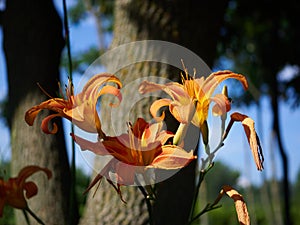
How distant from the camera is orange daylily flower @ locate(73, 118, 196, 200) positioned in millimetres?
761

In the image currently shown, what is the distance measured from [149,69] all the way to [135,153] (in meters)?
1.12

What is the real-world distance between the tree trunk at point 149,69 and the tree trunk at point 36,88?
13cm

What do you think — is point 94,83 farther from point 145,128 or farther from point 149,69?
point 149,69

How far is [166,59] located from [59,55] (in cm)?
53

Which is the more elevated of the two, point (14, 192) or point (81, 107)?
point (81, 107)

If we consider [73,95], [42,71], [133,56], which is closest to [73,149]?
[73,95]

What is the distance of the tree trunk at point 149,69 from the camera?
5.45ft

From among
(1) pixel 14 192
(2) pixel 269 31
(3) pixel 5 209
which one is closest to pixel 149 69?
(3) pixel 5 209

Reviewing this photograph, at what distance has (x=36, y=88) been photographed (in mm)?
1982

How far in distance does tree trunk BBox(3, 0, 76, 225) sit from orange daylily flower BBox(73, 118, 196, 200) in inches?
40.7

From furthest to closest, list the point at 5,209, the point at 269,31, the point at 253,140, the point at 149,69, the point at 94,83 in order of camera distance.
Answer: the point at 269,31
the point at 5,209
the point at 149,69
the point at 94,83
the point at 253,140

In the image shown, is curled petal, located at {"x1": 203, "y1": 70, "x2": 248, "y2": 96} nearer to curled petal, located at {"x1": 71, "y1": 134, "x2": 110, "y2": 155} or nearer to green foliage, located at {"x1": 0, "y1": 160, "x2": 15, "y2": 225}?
curled petal, located at {"x1": 71, "y1": 134, "x2": 110, "y2": 155}

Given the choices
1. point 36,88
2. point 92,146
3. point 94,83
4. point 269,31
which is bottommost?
point 92,146

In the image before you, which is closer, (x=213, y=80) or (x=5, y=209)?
(x=213, y=80)
